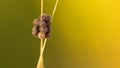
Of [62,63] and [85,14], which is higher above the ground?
[85,14]

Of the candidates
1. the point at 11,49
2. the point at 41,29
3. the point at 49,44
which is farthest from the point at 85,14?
the point at 41,29

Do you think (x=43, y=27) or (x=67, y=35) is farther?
(x=67, y=35)

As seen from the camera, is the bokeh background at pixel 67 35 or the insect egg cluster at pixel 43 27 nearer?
the insect egg cluster at pixel 43 27

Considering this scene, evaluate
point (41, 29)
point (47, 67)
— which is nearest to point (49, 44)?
point (47, 67)

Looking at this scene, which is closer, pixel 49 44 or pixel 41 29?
pixel 41 29

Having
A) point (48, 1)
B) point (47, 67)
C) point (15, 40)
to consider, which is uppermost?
point (48, 1)

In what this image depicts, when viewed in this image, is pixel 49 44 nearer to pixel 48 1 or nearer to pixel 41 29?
pixel 48 1

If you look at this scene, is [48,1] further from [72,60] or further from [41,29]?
[41,29]

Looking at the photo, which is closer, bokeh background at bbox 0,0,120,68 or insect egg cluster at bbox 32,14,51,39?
insect egg cluster at bbox 32,14,51,39
